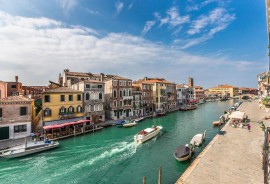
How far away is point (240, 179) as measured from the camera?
456 inches

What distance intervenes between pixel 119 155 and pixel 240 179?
12.2m

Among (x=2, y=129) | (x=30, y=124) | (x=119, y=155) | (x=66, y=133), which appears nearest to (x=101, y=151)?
(x=119, y=155)

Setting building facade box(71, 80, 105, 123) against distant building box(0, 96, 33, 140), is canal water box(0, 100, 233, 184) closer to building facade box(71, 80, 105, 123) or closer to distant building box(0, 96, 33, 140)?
distant building box(0, 96, 33, 140)

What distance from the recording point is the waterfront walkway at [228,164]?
38.2ft

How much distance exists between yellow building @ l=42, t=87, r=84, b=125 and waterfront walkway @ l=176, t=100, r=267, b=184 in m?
23.5

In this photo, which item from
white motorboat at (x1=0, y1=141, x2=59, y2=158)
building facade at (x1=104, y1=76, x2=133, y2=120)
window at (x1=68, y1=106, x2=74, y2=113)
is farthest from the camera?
building facade at (x1=104, y1=76, x2=133, y2=120)

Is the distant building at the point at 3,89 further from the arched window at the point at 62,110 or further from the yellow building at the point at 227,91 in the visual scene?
the yellow building at the point at 227,91

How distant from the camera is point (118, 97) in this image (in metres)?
40.0

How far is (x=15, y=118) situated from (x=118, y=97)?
21.4 m

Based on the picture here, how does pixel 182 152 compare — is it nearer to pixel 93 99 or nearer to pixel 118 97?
pixel 93 99

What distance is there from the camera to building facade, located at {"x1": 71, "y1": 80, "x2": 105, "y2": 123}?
108 feet

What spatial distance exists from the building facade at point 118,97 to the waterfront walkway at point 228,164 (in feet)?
81.1

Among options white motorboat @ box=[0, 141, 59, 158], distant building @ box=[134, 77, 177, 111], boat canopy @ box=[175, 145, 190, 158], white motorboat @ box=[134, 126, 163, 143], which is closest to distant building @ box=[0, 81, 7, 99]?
white motorboat @ box=[0, 141, 59, 158]

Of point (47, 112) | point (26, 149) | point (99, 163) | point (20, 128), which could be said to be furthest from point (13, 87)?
point (99, 163)
